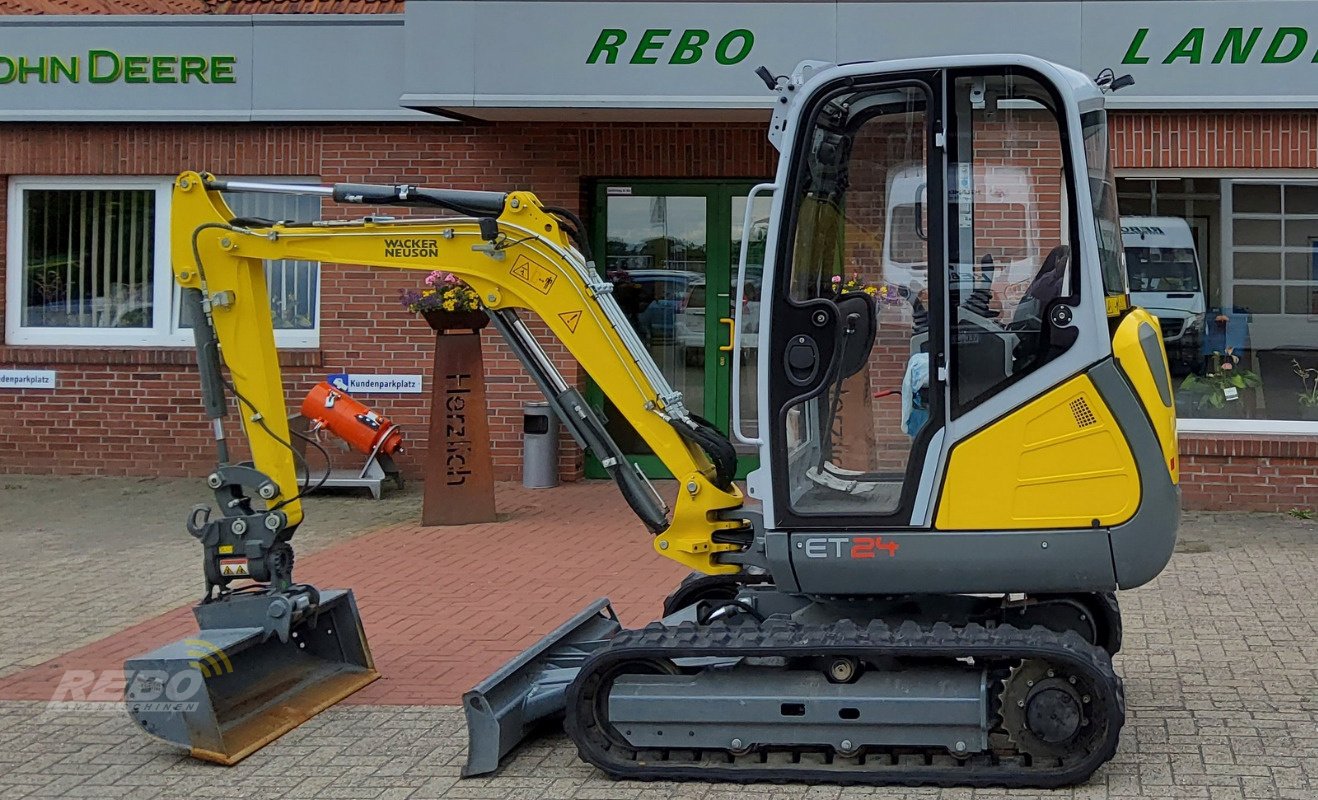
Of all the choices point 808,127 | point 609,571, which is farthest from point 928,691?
point 609,571

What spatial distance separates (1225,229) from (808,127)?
7.65 meters

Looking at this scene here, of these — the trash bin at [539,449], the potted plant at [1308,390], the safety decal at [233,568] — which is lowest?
the safety decal at [233,568]

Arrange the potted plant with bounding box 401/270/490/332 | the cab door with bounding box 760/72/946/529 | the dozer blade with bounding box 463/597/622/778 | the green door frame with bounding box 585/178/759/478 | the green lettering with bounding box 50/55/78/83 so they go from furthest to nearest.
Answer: the green lettering with bounding box 50/55/78/83 < the green door frame with bounding box 585/178/759/478 < the potted plant with bounding box 401/270/490/332 < the dozer blade with bounding box 463/597/622/778 < the cab door with bounding box 760/72/946/529

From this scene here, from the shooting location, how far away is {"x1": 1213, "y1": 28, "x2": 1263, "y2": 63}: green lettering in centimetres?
1180

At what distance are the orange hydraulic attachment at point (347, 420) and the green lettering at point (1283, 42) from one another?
7.46 m

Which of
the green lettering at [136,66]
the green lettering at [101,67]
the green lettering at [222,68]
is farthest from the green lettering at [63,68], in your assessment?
the green lettering at [222,68]

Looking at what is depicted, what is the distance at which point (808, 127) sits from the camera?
5.84 metres

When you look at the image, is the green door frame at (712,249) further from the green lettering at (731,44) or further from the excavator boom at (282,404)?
the excavator boom at (282,404)

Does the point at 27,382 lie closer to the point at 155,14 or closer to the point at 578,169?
the point at 155,14

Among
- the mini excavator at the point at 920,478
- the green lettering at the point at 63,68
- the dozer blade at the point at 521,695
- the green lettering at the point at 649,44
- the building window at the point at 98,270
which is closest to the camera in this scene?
the mini excavator at the point at 920,478

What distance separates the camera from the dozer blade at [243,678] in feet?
20.0

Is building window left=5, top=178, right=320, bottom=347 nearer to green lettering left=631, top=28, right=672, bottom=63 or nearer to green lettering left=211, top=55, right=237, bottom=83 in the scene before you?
green lettering left=211, top=55, right=237, bottom=83

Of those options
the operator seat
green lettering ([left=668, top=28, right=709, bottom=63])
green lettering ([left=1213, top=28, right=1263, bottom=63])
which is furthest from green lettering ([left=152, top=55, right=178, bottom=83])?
the operator seat

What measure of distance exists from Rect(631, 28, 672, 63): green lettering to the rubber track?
7.07 m
